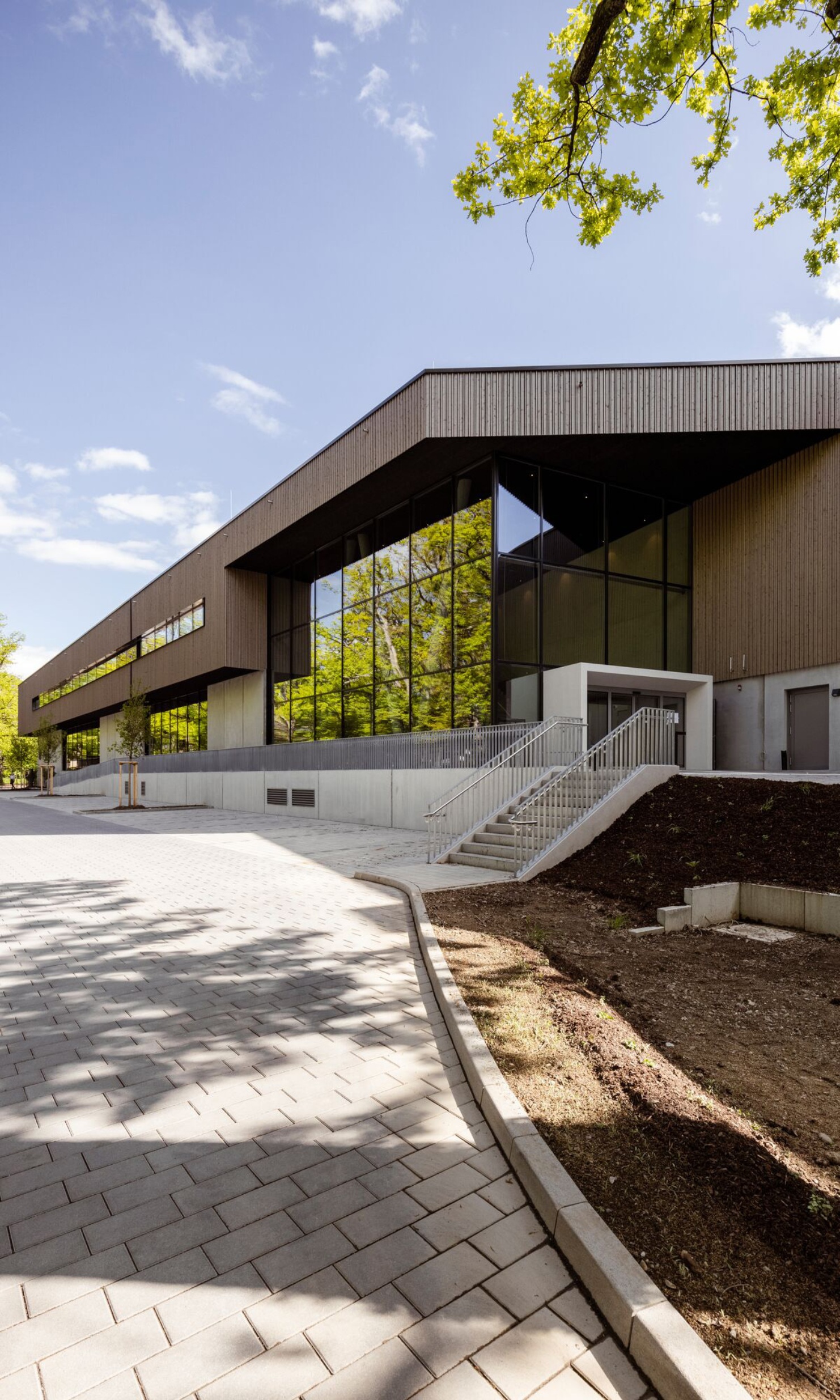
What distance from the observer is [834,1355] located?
204 centimetres

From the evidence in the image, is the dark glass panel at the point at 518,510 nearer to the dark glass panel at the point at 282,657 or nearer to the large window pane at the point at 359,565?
the large window pane at the point at 359,565

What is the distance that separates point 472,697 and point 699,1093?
→ 15.6 metres

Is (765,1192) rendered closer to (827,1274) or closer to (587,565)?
(827,1274)

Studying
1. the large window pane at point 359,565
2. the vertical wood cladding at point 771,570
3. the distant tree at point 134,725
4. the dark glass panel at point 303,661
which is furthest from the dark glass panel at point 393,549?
the distant tree at point 134,725

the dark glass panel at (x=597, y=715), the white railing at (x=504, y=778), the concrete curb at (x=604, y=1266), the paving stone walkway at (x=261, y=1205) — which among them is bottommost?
the paving stone walkway at (x=261, y=1205)

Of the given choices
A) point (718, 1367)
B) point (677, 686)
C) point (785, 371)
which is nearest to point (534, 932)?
point (718, 1367)

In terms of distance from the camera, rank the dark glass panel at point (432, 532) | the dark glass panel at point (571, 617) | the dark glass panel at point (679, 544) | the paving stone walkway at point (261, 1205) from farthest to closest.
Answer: the dark glass panel at point (679, 544) → the dark glass panel at point (432, 532) → the dark glass panel at point (571, 617) → the paving stone walkway at point (261, 1205)

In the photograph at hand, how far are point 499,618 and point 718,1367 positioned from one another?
679 inches

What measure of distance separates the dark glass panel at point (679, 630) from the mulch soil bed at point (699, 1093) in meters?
14.3

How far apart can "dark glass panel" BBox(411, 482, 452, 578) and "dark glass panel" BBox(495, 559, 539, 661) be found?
2.22m

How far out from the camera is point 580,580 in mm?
20234

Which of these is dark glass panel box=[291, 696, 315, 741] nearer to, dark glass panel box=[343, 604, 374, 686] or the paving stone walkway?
dark glass panel box=[343, 604, 374, 686]

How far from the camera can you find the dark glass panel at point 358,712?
23.6m

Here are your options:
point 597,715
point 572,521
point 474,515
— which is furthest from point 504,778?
point 572,521
